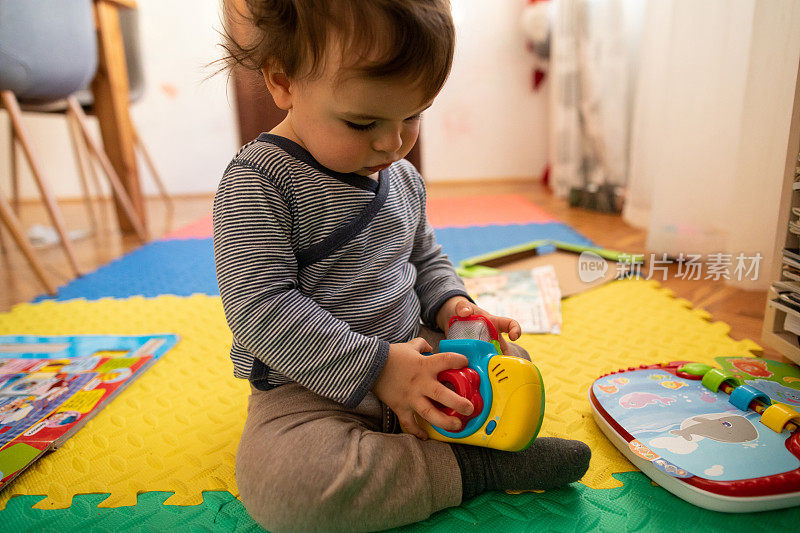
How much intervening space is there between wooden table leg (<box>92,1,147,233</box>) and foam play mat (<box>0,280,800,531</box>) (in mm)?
911

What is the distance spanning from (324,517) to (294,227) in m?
0.26

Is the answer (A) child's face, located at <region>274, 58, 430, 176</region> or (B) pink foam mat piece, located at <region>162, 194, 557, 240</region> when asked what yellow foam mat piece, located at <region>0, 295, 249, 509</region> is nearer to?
(A) child's face, located at <region>274, 58, 430, 176</region>

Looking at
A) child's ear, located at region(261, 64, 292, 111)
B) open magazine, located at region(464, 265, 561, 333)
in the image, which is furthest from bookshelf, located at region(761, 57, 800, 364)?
child's ear, located at region(261, 64, 292, 111)

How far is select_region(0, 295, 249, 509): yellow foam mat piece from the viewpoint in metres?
0.54

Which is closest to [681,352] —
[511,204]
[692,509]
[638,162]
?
[692,509]

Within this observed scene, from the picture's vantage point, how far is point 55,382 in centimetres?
73

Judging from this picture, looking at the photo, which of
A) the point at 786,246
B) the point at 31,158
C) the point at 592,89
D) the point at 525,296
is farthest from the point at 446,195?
the point at 786,246

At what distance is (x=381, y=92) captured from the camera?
451mm

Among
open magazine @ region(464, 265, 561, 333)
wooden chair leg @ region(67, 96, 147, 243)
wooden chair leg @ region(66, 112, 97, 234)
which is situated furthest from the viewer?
wooden chair leg @ region(66, 112, 97, 234)

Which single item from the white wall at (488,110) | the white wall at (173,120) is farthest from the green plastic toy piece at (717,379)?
the white wall at (173,120)

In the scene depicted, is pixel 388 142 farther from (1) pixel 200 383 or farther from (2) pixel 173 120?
(2) pixel 173 120

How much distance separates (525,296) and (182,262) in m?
0.92

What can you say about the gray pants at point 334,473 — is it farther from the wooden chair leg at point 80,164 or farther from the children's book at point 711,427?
the wooden chair leg at point 80,164

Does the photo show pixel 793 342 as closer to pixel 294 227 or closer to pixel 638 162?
pixel 294 227
